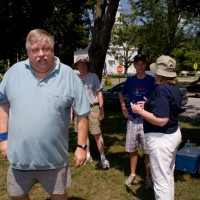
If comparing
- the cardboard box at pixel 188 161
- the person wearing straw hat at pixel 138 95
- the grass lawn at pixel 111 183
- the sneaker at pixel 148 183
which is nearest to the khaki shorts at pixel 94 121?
the grass lawn at pixel 111 183

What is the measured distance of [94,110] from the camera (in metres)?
5.64

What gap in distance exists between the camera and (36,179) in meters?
3.11

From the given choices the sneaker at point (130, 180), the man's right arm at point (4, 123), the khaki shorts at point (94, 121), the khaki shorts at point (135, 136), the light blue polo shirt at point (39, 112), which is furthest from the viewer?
the khaki shorts at point (94, 121)

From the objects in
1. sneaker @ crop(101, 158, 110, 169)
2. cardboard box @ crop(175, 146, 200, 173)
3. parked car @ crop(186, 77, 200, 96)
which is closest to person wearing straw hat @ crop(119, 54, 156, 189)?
cardboard box @ crop(175, 146, 200, 173)

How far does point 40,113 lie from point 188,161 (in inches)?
103

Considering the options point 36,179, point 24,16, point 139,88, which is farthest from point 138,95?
point 24,16

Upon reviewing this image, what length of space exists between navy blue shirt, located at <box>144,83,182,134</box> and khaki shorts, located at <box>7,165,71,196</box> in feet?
3.35

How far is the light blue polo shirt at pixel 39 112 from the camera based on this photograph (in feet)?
9.38

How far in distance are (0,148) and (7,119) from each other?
0.95 ft

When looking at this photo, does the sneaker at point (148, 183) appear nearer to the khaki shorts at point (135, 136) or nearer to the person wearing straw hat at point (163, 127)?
the khaki shorts at point (135, 136)

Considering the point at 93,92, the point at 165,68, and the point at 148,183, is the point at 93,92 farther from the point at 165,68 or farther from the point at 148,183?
the point at 165,68

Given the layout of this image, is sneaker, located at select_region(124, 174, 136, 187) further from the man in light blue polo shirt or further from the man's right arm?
the man's right arm

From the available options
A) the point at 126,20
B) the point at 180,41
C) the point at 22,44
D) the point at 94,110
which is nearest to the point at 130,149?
the point at 94,110

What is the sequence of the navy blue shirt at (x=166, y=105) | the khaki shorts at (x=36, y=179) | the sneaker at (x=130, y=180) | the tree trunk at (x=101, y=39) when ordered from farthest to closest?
the tree trunk at (x=101, y=39)
the sneaker at (x=130, y=180)
the navy blue shirt at (x=166, y=105)
the khaki shorts at (x=36, y=179)
